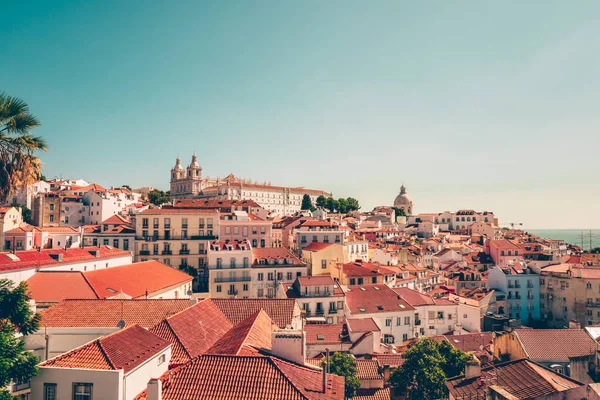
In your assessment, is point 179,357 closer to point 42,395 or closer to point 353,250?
point 42,395

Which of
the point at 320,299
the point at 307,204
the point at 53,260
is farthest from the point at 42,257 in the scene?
the point at 307,204

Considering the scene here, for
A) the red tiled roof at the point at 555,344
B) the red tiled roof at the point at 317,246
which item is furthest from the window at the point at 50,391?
the red tiled roof at the point at 317,246

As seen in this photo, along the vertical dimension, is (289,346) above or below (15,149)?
below

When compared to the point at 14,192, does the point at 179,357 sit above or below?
below

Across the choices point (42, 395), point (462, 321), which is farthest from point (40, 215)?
point (42, 395)

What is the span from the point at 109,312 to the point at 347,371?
46.7 ft

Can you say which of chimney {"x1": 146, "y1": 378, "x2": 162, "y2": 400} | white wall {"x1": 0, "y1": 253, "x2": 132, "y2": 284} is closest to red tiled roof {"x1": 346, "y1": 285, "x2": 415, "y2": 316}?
white wall {"x1": 0, "y1": 253, "x2": 132, "y2": 284}

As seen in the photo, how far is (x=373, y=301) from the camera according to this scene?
146 feet

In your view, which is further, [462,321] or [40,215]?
[40,215]

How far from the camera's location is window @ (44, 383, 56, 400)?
1171 cm

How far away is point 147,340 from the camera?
1477 centimetres

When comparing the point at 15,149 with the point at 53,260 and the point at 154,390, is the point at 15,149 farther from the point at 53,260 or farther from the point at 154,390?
the point at 53,260

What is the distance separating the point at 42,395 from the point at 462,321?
47997 mm

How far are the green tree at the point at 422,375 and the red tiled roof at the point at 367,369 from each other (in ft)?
3.89
